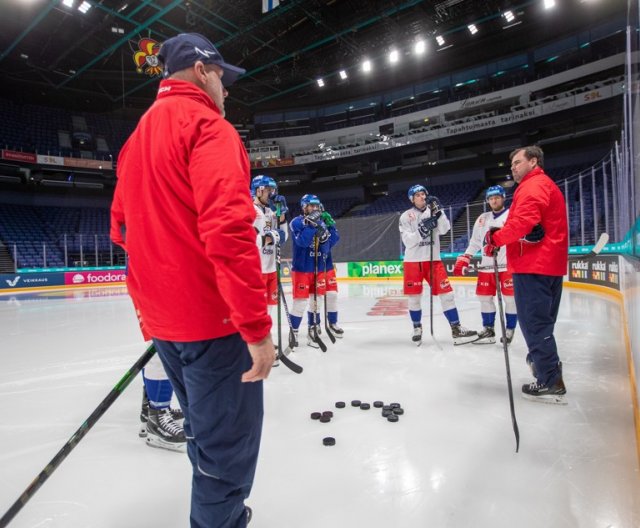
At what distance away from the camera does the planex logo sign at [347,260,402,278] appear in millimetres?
13609

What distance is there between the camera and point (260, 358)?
37.9 inches

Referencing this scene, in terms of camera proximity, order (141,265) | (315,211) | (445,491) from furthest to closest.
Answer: (315,211)
(445,491)
(141,265)

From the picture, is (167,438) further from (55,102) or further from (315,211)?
(55,102)

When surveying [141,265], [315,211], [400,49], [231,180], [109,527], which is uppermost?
[400,49]

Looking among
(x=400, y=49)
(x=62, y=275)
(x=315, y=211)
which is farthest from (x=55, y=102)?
(x=315, y=211)

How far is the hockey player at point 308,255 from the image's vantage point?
177 inches

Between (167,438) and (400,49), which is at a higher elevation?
(400,49)

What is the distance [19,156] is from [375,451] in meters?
23.5

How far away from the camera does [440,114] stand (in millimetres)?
21109

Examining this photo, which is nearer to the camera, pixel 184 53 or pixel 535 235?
pixel 184 53

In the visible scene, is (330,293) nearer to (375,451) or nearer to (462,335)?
(462,335)

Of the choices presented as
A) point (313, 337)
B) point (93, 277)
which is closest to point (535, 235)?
point (313, 337)

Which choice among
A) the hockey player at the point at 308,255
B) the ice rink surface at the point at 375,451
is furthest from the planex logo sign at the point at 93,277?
the hockey player at the point at 308,255

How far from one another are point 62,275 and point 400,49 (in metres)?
17.2
